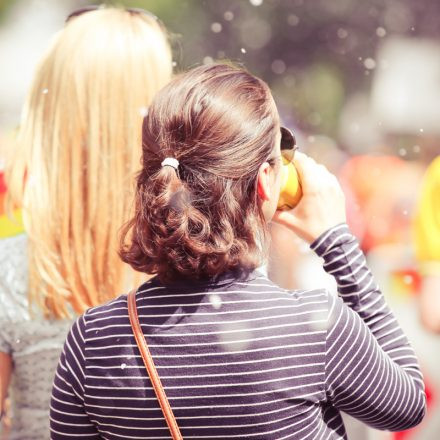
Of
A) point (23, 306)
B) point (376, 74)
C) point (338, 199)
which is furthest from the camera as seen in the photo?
point (376, 74)

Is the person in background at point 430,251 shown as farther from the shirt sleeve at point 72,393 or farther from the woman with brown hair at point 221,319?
the shirt sleeve at point 72,393

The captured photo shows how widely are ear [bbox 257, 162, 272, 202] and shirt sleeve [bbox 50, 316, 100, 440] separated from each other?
27 cm

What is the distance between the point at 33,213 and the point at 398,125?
4.13ft

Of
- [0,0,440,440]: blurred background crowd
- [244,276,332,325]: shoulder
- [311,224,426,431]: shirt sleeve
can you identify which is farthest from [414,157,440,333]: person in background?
[244,276,332,325]: shoulder

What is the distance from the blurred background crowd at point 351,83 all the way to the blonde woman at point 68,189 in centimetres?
54

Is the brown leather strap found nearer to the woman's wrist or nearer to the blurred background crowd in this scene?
the woman's wrist

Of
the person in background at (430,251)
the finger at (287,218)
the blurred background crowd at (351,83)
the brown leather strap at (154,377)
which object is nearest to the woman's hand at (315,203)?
the finger at (287,218)

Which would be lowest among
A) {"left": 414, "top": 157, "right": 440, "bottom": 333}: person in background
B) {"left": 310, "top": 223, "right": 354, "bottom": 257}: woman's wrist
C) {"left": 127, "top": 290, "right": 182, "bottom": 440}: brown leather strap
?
{"left": 414, "top": 157, "right": 440, "bottom": 333}: person in background

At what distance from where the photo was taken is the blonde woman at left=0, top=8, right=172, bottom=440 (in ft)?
3.53

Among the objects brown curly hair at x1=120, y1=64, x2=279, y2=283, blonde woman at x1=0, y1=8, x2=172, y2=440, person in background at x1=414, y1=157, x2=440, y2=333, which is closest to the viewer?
brown curly hair at x1=120, y1=64, x2=279, y2=283

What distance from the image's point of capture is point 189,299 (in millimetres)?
804

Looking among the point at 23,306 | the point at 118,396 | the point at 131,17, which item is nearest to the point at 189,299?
the point at 118,396

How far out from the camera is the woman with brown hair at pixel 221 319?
78 cm

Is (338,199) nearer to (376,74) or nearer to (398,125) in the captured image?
(398,125)
